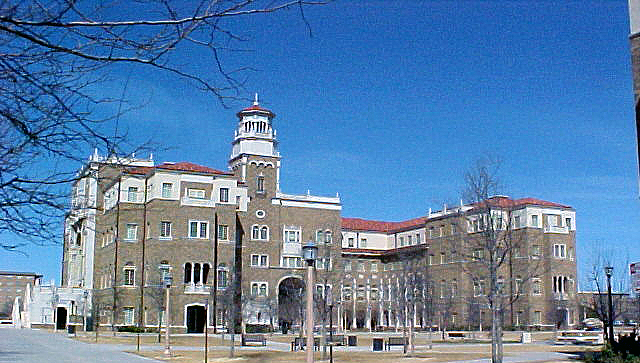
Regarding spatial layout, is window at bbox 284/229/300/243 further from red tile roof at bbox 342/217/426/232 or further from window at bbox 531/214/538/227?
window at bbox 531/214/538/227

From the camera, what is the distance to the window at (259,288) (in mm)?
80188

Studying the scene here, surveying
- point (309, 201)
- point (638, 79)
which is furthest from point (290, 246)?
point (638, 79)

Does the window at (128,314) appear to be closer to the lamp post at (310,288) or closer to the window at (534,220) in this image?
the window at (534,220)

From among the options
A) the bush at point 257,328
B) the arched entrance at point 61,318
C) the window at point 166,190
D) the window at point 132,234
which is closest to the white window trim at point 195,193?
the window at point 166,190

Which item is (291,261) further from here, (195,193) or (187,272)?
(195,193)

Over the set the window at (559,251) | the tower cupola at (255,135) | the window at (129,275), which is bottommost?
the window at (129,275)

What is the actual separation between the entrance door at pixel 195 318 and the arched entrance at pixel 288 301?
882cm

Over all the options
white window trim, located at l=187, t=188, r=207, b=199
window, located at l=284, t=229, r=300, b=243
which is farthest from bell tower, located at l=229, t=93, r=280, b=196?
white window trim, located at l=187, t=188, r=207, b=199

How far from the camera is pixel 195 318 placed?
7344 centimetres

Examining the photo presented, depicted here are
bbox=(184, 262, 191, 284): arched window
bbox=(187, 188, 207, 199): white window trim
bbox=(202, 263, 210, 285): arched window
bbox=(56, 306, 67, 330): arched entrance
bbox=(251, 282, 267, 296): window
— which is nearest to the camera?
bbox=(184, 262, 191, 284): arched window

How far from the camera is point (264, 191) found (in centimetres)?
8431

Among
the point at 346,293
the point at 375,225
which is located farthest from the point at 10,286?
the point at 346,293

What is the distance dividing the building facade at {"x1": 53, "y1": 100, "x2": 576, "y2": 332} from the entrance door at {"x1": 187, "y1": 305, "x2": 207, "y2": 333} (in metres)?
0.11

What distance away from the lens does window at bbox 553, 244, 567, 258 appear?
82812mm
